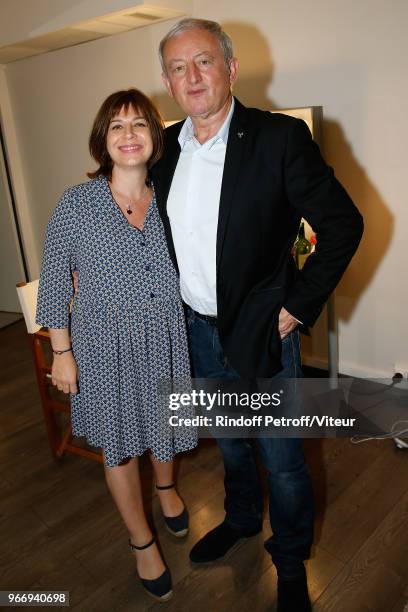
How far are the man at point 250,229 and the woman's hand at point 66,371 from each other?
44 centimetres

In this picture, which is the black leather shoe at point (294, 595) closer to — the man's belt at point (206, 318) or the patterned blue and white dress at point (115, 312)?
the patterned blue and white dress at point (115, 312)

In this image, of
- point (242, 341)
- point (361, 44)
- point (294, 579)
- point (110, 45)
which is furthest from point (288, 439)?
point (110, 45)

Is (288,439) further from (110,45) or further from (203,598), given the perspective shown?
(110,45)

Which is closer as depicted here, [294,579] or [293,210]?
[293,210]

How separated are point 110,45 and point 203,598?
3.43 m

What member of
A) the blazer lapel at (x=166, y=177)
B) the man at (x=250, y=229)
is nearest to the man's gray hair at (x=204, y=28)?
the man at (x=250, y=229)

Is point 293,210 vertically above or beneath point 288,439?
above

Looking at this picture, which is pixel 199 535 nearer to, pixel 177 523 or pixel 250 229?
pixel 177 523

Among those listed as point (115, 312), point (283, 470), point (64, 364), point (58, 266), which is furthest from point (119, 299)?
point (283, 470)

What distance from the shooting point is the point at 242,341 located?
1.68m

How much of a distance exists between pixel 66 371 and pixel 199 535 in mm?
901

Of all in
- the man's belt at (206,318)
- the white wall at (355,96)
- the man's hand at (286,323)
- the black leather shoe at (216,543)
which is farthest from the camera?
the white wall at (355,96)

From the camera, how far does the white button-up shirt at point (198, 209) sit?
161cm

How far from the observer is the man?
153 cm
